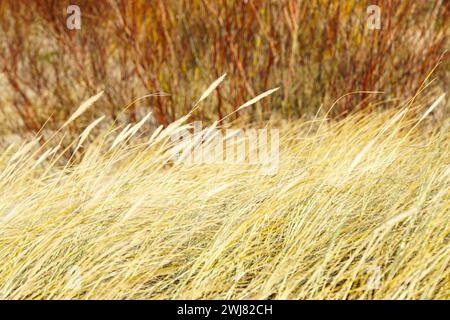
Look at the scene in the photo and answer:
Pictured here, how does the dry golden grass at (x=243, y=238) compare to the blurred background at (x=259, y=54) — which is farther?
the blurred background at (x=259, y=54)

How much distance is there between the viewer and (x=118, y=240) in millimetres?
2049

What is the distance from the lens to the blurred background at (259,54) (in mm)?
3811

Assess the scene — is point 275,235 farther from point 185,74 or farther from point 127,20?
point 185,74

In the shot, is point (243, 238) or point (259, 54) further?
point (259, 54)

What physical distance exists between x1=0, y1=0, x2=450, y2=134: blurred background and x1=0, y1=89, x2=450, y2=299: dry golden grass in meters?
1.57

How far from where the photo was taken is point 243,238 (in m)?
1.98

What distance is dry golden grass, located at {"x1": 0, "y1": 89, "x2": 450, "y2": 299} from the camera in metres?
1.76

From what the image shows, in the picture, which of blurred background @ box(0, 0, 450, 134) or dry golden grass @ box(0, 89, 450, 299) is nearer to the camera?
dry golden grass @ box(0, 89, 450, 299)

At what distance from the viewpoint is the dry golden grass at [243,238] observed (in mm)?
1765

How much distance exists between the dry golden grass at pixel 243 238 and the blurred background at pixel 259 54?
1.57 metres

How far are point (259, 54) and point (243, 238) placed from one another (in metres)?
2.36
